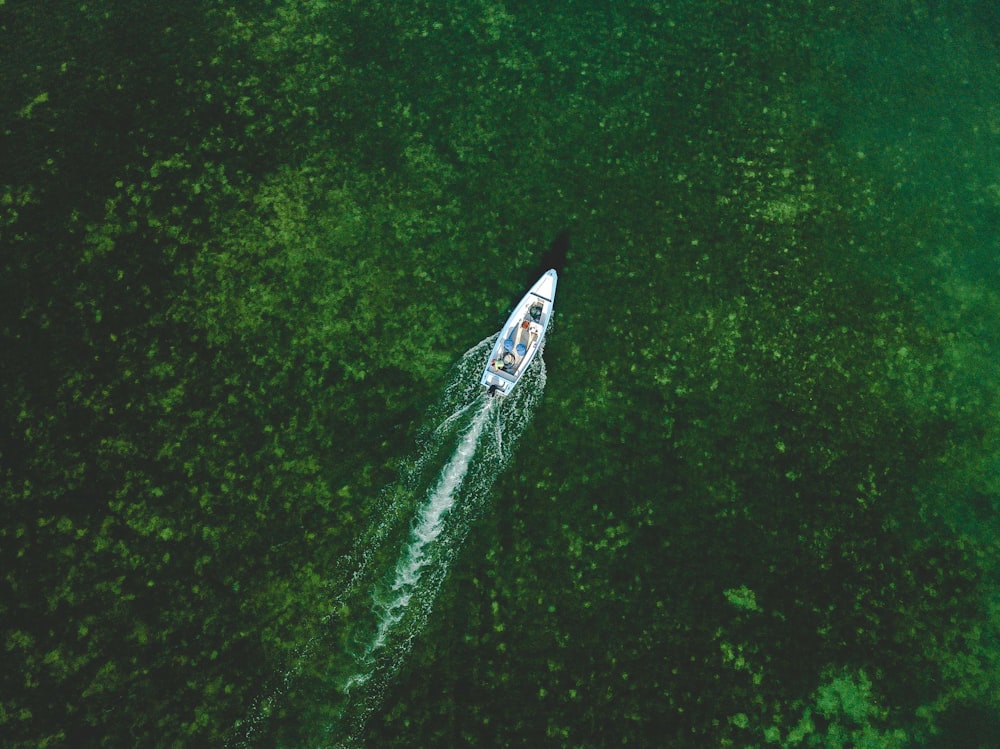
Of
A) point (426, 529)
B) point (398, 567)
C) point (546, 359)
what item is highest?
point (546, 359)

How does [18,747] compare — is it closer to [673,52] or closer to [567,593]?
[567,593]

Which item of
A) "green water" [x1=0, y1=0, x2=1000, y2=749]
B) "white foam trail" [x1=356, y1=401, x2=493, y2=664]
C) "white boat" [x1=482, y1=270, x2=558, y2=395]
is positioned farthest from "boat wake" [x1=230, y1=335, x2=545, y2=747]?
→ "white boat" [x1=482, y1=270, x2=558, y2=395]

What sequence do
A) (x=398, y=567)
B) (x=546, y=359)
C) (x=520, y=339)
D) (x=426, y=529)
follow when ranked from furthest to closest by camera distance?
(x=546, y=359), (x=520, y=339), (x=426, y=529), (x=398, y=567)

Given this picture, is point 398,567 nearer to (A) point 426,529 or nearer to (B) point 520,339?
(A) point 426,529

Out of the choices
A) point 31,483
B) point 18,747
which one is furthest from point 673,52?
point 18,747

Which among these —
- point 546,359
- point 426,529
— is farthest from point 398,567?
point 546,359

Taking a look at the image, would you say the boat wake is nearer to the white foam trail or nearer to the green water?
the white foam trail

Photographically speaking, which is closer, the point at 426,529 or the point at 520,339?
the point at 426,529

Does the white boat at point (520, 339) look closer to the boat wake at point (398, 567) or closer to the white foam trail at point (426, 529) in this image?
the boat wake at point (398, 567)
